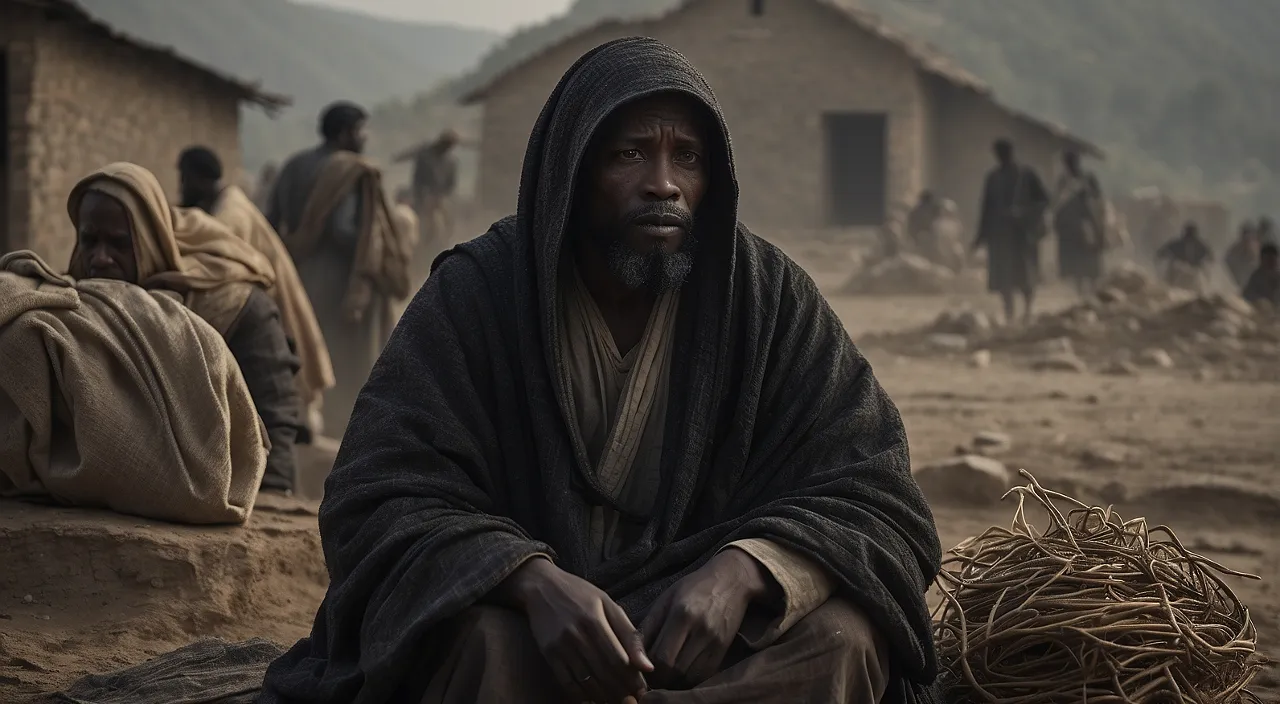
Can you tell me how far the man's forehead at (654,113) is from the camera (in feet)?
9.45

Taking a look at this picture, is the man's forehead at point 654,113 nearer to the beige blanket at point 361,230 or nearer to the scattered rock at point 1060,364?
the beige blanket at point 361,230

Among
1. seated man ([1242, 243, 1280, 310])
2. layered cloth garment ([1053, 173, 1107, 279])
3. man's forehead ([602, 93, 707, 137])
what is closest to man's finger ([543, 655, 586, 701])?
man's forehead ([602, 93, 707, 137])

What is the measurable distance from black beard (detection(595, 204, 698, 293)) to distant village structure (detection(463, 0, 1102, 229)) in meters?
21.1

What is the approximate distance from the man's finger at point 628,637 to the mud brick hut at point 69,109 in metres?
9.22

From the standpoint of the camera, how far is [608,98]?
112 inches

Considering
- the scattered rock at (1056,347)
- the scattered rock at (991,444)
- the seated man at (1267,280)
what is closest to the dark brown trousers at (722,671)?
the scattered rock at (991,444)

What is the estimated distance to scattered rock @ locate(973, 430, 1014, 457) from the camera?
847 centimetres

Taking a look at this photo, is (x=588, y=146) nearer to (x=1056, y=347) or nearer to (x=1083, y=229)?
(x=1056, y=347)

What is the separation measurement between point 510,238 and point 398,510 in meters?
0.69

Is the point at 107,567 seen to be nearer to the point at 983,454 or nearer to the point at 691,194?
the point at 691,194

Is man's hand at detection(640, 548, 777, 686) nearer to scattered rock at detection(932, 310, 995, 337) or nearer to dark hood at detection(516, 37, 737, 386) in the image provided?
dark hood at detection(516, 37, 737, 386)

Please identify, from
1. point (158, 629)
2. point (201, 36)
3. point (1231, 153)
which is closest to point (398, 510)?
point (158, 629)

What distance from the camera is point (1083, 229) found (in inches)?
758

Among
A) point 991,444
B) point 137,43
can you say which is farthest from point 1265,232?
point 137,43
